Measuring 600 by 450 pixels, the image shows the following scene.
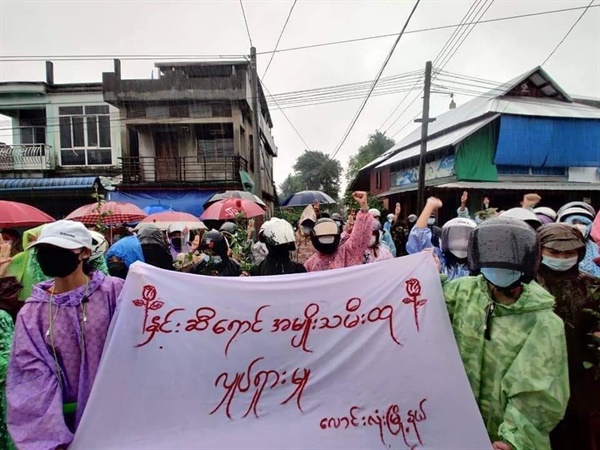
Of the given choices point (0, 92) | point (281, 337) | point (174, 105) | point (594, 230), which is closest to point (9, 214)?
point (281, 337)

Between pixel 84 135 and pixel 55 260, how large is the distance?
19270mm

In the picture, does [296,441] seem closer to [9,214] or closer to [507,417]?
[507,417]

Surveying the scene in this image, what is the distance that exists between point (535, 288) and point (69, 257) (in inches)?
90.9

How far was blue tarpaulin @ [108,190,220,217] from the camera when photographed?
16.7 meters

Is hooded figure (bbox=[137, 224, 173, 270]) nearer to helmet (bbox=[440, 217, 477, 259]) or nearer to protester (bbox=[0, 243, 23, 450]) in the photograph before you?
protester (bbox=[0, 243, 23, 450])

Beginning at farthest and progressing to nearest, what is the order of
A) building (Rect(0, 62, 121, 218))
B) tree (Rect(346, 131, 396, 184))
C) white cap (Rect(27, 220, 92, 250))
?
tree (Rect(346, 131, 396, 184))
building (Rect(0, 62, 121, 218))
white cap (Rect(27, 220, 92, 250))

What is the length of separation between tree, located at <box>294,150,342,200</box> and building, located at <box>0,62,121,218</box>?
33132 mm

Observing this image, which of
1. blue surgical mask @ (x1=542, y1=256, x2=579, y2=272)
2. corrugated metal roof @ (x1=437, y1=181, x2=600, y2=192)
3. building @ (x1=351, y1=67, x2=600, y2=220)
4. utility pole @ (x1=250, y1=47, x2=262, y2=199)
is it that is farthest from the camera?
building @ (x1=351, y1=67, x2=600, y2=220)

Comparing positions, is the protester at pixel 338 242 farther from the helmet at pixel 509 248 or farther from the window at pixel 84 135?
the window at pixel 84 135

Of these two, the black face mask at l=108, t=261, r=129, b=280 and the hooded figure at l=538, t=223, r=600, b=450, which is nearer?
the hooded figure at l=538, t=223, r=600, b=450

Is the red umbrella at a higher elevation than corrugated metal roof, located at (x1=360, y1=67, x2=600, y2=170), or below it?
below

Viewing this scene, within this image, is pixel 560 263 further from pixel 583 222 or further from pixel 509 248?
pixel 583 222

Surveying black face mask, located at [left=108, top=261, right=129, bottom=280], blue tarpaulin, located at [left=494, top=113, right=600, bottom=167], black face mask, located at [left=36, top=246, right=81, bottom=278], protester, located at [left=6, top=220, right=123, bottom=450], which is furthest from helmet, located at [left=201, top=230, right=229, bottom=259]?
blue tarpaulin, located at [left=494, top=113, right=600, bottom=167]

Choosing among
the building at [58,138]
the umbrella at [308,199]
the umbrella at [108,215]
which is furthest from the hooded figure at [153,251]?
the building at [58,138]
